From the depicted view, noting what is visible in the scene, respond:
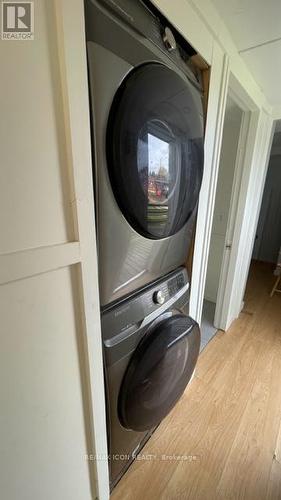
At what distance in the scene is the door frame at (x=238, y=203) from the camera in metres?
1.11

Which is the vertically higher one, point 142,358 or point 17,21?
point 17,21

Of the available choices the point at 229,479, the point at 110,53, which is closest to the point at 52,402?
the point at 110,53

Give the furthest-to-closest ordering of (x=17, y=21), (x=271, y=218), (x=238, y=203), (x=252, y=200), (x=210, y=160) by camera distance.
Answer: (x=271, y=218), (x=252, y=200), (x=238, y=203), (x=210, y=160), (x=17, y=21)

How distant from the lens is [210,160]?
3.56 feet

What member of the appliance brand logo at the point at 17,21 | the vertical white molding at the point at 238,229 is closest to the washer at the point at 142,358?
the appliance brand logo at the point at 17,21

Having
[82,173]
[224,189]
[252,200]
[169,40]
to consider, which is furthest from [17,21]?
[224,189]

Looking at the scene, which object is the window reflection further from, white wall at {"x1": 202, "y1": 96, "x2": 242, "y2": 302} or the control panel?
white wall at {"x1": 202, "y1": 96, "x2": 242, "y2": 302}

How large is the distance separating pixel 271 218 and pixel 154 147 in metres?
4.28

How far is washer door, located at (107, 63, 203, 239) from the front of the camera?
0.56 m

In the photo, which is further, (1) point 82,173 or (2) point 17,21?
(1) point 82,173

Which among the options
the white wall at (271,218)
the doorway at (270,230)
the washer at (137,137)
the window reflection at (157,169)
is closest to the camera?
the washer at (137,137)

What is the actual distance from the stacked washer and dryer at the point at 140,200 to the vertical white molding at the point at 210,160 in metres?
0.14

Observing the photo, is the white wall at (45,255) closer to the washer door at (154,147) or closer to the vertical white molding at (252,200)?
the washer door at (154,147)

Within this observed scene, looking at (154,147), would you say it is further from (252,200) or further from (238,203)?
(252,200)
